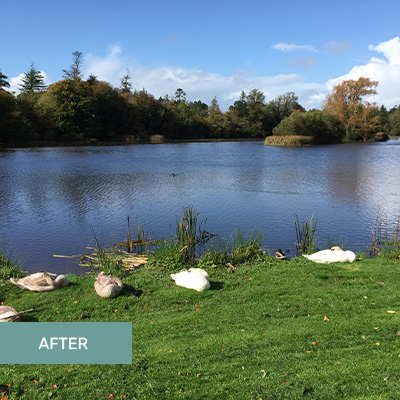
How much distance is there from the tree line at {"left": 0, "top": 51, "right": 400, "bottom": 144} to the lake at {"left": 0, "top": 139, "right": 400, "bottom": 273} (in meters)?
38.8

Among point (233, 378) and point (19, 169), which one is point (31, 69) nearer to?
point (19, 169)

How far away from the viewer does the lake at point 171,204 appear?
12898mm

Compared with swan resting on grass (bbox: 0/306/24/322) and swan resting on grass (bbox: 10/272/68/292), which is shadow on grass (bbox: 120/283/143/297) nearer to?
swan resting on grass (bbox: 10/272/68/292)

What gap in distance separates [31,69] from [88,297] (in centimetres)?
10208

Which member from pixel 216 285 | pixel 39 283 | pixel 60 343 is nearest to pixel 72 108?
pixel 39 283

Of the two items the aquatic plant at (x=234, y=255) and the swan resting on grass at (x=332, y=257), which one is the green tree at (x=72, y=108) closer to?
the aquatic plant at (x=234, y=255)

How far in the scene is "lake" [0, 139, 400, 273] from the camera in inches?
508

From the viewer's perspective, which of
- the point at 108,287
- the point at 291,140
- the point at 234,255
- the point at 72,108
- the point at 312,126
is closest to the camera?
the point at 108,287

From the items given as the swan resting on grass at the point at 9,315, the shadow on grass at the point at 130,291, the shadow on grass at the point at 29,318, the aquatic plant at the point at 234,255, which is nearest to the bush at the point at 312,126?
the aquatic plant at the point at 234,255

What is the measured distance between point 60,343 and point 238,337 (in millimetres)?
2384

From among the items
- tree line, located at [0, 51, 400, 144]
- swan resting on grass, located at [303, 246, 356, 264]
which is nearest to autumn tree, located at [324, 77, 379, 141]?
tree line, located at [0, 51, 400, 144]

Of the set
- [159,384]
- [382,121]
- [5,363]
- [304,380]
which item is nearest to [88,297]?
[5,363]

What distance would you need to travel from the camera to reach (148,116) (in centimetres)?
9494

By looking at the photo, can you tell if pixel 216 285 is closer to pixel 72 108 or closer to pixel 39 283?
pixel 39 283
